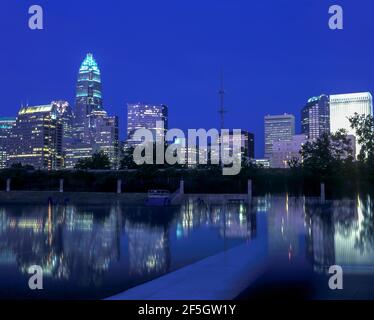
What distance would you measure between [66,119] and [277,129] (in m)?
63.7

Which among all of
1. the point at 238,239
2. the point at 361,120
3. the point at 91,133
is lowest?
the point at 238,239

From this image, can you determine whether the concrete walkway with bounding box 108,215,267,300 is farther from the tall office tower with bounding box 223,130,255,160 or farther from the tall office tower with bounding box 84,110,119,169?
the tall office tower with bounding box 84,110,119,169

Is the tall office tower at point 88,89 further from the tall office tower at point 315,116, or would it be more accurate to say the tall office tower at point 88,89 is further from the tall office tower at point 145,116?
the tall office tower at point 315,116

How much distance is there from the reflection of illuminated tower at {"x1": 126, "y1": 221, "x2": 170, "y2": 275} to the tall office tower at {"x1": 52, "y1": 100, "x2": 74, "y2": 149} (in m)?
119

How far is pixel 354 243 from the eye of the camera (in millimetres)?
9633

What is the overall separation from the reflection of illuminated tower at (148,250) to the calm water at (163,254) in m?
0.02

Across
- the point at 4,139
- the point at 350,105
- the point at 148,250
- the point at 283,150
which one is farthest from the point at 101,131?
the point at 148,250

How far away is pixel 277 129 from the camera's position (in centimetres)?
13462

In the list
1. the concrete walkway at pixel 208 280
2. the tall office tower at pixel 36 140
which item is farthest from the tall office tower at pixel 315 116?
the concrete walkway at pixel 208 280

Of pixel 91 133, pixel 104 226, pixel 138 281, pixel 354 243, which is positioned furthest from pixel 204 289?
pixel 91 133

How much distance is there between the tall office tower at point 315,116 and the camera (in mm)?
85812

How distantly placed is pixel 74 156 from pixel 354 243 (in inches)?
4806

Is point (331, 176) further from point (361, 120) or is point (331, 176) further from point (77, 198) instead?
point (77, 198)

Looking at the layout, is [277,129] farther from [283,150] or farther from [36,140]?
[36,140]
